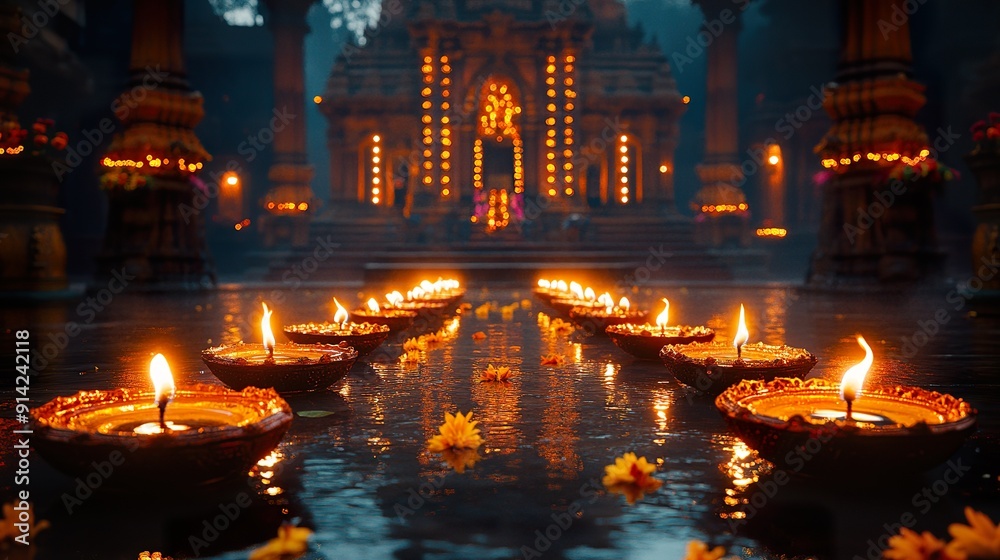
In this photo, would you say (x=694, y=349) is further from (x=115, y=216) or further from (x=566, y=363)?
(x=115, y=216)

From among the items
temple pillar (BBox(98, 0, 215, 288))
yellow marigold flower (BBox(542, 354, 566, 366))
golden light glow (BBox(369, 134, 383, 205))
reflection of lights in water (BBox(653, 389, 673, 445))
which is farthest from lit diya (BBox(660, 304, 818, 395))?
golden light glow (BBox(369, 134, 383, 205))

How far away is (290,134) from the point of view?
2592 cm

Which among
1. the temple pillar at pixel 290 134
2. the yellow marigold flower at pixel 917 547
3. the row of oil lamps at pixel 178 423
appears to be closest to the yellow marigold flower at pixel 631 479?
the yellow marigold flower at pixel 917 547

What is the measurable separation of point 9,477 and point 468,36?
27.2 metres

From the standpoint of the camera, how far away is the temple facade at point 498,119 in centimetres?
2756

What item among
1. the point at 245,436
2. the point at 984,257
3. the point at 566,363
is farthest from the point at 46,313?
the point at 984,257

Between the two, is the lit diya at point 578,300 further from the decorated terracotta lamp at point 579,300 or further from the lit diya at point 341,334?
the lit diya at point 341,334

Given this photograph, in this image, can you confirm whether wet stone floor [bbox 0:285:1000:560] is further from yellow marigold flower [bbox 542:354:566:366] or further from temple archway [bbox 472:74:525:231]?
temple archway [bbox 472:74:525:231]

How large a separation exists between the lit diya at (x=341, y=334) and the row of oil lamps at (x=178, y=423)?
3.01 ft

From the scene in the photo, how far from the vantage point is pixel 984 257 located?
850cm

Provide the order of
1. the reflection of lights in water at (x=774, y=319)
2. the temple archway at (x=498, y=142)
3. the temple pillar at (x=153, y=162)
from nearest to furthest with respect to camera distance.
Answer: the reflection of lights in water at (x=774, y=319) → the temple pillar at (x=153, y=162) → the temple archway at (x=498, y=142)

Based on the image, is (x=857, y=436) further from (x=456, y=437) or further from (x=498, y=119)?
(x=498, y=119)

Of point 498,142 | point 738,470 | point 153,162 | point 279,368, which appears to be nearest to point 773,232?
point 498,142

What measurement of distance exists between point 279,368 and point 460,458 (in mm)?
1139
